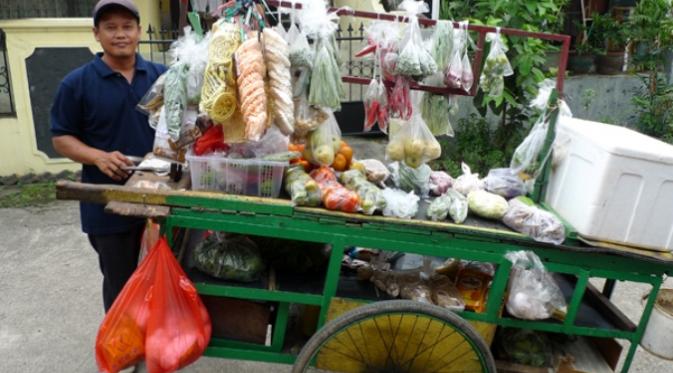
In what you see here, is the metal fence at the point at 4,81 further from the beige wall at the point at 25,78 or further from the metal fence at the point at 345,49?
the metal fence at the point at 345,49

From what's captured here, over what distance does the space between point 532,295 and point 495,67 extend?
3.17 feet

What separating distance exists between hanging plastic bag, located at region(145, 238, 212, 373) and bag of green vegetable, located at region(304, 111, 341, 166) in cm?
69

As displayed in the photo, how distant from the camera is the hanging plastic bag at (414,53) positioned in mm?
2172

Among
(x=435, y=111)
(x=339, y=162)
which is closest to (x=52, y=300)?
(x=339, y=162)

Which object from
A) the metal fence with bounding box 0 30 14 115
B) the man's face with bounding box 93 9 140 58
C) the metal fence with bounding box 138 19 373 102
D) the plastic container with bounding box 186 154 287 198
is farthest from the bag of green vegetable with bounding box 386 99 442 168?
the metal fence with bounding box 0 30 14 115

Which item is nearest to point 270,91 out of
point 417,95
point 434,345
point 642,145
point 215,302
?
point 417,95

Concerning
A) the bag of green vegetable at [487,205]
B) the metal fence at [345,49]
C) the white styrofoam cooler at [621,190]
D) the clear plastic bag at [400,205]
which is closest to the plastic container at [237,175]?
the clear plastic bag at [400,205]

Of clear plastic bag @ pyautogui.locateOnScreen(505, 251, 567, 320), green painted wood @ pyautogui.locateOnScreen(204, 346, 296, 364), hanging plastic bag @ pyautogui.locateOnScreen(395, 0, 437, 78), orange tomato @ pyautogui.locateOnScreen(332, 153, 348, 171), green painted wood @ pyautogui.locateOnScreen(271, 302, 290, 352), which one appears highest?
hanging plastic bag @ pyautogui.locateOnScreen(395, 0, 437, 78)

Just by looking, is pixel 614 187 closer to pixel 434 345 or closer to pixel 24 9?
pixel 434 345

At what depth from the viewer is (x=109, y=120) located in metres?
2.60

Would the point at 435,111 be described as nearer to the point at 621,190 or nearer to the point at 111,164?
the point at 621,190

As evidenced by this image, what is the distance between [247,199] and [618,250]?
4.61 ft

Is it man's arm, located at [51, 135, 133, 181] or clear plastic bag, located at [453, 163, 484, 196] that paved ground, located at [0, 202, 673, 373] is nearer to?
man's arm, located at [51, 135, 133, 181]

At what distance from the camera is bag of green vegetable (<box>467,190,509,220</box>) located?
2.28m
